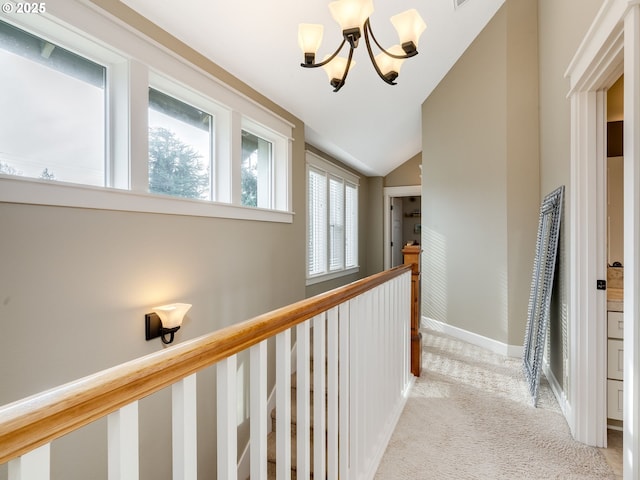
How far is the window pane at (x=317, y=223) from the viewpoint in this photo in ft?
15.6

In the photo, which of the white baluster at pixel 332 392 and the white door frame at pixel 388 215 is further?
the white door frame at pixel 388 215

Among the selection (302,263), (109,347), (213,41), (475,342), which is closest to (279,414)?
(109,347)

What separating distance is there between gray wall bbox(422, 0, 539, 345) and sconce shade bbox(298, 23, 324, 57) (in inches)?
96.0

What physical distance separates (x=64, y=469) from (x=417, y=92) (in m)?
4.55

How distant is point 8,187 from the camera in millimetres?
1381

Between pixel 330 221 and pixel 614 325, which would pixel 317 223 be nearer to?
pixel 330 221

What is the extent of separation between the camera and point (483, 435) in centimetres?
212

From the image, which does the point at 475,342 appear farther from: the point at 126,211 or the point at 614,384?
the point at 126,211

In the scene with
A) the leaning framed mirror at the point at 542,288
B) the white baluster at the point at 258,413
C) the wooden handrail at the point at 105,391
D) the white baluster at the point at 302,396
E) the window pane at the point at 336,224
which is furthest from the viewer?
the window pane at the point at 336,224

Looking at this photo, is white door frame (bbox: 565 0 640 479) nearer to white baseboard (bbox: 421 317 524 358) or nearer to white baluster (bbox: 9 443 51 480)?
white baseboard (bbox: 421 317 524 358)

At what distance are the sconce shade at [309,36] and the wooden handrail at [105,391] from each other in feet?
5.30

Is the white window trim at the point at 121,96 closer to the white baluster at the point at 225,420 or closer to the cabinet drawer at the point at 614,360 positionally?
the white baluster at the point at 225,420

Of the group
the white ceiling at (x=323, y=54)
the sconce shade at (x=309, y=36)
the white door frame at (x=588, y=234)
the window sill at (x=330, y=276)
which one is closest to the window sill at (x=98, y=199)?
the white ceiling at (x=323, y=54)

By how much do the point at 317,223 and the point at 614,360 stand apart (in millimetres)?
3568
